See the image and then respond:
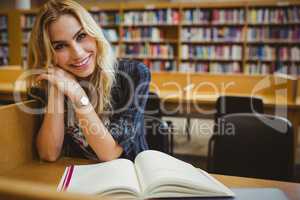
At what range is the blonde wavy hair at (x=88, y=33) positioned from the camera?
3.78 feet

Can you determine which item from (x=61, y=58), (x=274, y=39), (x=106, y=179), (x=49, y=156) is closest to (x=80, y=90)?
(x=61, y=58)

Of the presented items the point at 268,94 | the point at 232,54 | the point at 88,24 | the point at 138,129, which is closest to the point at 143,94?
the point at 138,129

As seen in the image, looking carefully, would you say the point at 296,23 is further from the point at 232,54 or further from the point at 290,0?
the point at 232,54

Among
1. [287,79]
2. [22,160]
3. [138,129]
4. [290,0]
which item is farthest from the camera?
[290,0]

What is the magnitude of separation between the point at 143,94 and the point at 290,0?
4.89 metres

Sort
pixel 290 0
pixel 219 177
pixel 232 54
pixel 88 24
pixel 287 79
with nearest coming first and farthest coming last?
pixel 219 177 → pixel 88 24 → pixel 287 79 → pixel 290 0 → pixel 232 54

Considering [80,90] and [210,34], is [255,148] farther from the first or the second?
→ [210,34]

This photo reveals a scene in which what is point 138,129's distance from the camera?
1.34m

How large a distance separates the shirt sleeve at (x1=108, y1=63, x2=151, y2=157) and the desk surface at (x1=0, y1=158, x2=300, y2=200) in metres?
0.19

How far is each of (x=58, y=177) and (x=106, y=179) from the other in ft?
0.70

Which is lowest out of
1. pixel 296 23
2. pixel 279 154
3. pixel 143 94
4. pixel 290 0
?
pixel 279 154

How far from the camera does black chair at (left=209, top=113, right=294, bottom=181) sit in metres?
1.46

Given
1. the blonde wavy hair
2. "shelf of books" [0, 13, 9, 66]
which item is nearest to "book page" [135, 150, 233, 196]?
the blonde wavy hair

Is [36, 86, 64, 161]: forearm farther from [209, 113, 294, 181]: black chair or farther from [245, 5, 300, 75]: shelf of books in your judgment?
[245, 5, 300, 75]: shelf of books
